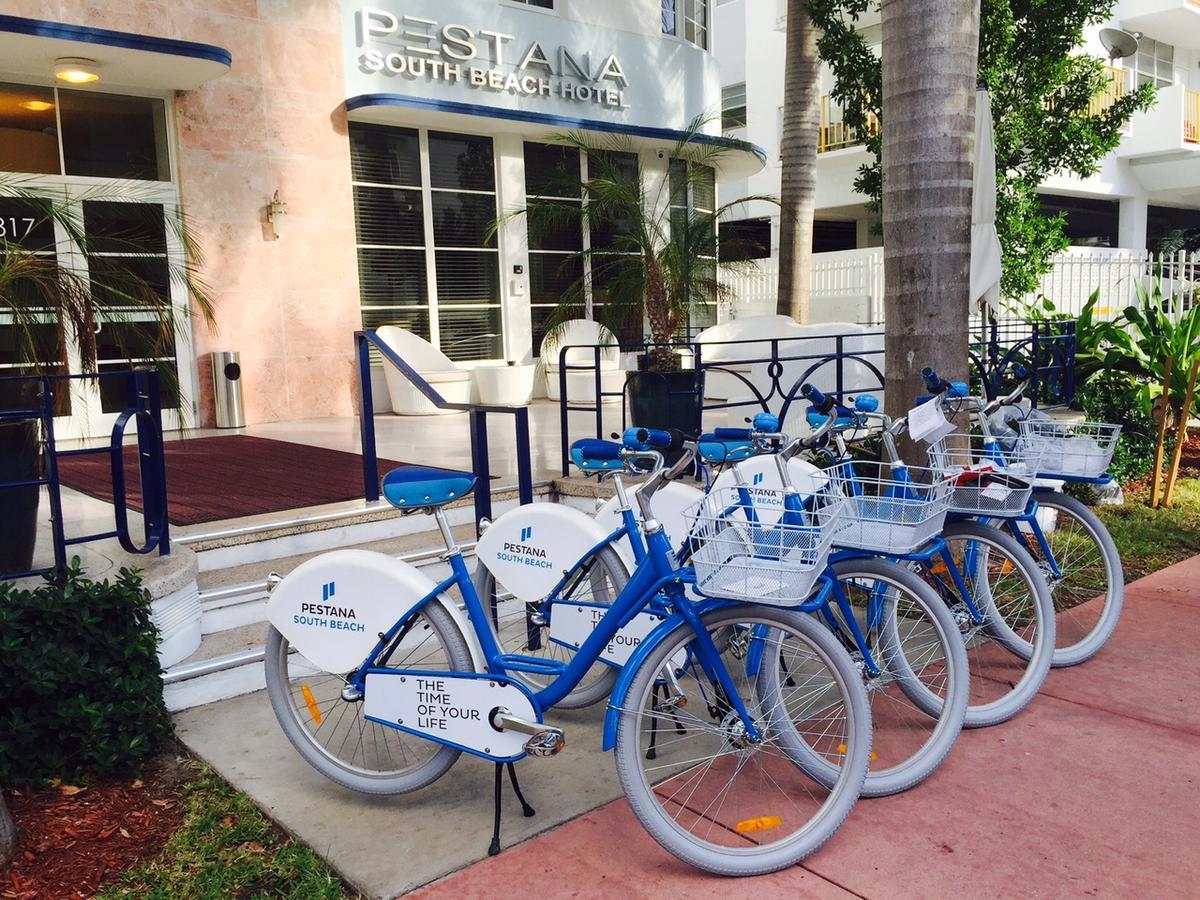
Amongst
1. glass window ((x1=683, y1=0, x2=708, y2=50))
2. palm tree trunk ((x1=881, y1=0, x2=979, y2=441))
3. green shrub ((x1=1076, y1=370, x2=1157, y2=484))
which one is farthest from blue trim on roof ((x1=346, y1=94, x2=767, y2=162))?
palm tree trunk ((x1=881, y1=0, x2=979, y2=441))

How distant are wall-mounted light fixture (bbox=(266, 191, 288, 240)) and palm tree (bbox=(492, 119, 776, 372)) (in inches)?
97.0

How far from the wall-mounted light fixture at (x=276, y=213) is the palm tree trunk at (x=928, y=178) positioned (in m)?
6.92

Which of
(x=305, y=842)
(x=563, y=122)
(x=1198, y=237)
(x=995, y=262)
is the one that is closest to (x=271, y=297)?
(x=563, y=122)

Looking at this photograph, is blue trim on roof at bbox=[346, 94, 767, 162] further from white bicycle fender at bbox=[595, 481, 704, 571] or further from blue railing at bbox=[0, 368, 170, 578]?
white bicycle fender at bbox=[595, 481, 704, 571]

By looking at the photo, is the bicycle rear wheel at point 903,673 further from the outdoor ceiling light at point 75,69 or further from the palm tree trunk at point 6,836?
the outdoor ceiling light at point 75,69

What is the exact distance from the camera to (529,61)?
1209 cm

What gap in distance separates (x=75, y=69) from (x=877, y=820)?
879 cm

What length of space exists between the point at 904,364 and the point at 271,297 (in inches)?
284

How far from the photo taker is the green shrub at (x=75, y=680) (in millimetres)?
3273

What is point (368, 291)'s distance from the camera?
11453mm

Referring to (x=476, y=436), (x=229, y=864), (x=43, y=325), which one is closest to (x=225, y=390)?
(x=43, y=325)

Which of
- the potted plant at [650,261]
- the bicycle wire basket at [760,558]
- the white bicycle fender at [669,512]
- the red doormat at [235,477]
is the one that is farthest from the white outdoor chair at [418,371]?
the bicycle wire basket at [760,558]

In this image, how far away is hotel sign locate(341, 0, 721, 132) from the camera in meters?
10.9

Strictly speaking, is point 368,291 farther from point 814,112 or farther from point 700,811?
point 700,811
